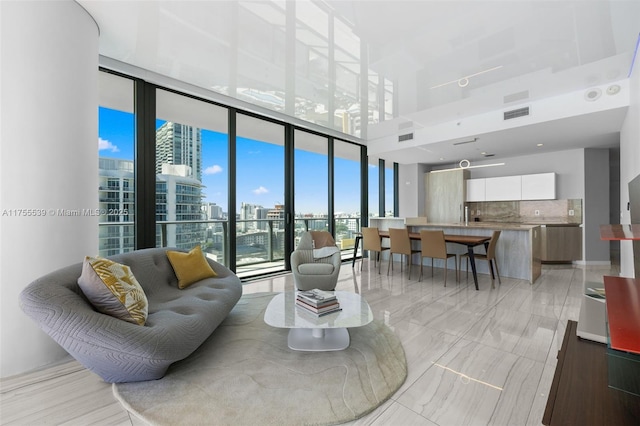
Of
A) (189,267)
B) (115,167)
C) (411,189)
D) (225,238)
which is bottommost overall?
(189,267)

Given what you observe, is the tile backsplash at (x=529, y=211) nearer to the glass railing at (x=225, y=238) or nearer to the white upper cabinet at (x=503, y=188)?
the white upper cabinet at (x=503, y=188)

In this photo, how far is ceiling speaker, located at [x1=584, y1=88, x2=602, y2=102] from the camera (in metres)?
3.79

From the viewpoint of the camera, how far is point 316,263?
156 inches

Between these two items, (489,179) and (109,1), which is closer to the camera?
(109,1)

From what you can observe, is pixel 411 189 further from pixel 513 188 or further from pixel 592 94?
pixel 592 94

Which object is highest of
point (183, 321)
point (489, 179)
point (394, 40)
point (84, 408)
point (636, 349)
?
point (394, 40)

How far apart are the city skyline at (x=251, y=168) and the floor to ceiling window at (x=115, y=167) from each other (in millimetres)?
10

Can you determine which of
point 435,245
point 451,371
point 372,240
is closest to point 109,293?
point 451,371

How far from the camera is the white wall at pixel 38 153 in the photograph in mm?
2016

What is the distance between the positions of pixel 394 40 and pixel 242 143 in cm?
306

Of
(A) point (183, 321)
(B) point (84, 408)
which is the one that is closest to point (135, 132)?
(A) point (183, 321)

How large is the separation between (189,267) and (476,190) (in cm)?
698

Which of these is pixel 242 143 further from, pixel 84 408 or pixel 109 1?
pixel 84 408

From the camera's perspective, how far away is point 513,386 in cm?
183
